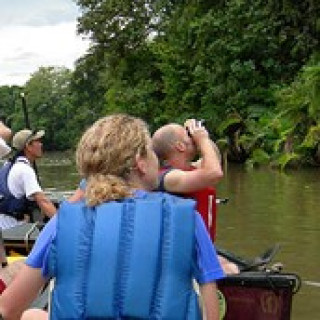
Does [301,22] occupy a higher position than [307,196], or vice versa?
[301,22]

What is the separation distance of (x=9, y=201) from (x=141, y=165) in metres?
4.16

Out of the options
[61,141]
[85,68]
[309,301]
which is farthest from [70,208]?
[61,141]

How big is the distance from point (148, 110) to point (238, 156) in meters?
6.59

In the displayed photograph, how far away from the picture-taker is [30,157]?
22.1ft

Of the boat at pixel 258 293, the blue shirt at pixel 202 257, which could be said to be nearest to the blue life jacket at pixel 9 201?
the boat at pixel 258 293

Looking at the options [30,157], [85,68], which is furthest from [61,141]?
[30,157]

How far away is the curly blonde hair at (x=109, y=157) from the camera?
102 inches

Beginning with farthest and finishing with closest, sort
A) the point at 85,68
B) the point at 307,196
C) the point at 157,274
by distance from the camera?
the point at 85,68, the point at 307,196, the point at 157,274

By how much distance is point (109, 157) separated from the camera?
2.58m

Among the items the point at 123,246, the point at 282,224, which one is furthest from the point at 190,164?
the point at 282,224

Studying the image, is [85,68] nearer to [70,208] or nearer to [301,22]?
[301,22]

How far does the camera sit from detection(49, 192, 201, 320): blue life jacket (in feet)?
8.20

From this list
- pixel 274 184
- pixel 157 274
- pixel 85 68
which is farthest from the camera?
pixel 85 68

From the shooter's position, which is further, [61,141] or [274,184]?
[61,141]
